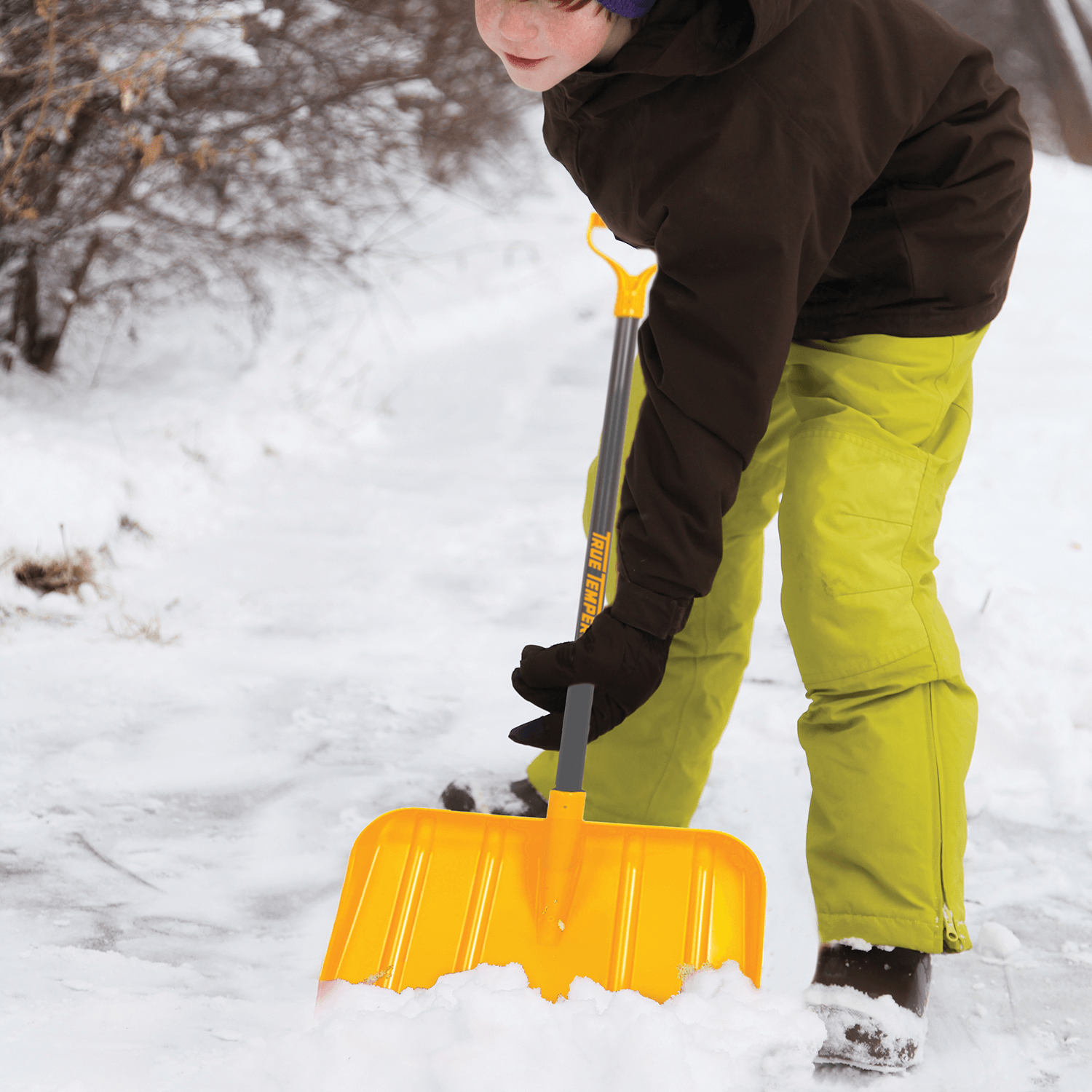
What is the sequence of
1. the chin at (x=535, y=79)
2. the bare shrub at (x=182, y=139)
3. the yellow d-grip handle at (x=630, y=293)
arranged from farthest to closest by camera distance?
the bare shrub at (x=182, y=139)
the yellow d-grip handle at (x=630, y=293)
the chin at (x=535, y=79)

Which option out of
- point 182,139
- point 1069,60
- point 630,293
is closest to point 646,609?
point 630,293

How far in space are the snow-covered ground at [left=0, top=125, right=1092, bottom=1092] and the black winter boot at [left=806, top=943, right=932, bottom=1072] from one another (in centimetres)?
5

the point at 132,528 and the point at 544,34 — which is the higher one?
the point at 544,34

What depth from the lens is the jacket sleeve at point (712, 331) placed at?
1.11 meters

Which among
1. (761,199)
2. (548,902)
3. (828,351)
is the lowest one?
(548,902)

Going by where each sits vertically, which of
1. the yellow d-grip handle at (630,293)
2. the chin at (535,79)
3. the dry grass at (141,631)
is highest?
the chin at (535,79)

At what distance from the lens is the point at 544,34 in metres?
1.14

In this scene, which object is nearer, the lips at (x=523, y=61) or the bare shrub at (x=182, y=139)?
the lips at (x=523, y=61)

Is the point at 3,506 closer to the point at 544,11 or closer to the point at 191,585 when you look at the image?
the point at 191,585

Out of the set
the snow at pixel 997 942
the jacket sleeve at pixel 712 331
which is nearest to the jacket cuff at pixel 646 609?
the jacket sleeve at pixel 712 331

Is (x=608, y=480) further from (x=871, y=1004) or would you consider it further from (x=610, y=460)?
(x=871, y=1004)

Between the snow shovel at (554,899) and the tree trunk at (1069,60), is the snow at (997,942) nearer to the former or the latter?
the snow shovel at (554,899)

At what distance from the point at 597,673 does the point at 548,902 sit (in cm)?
28

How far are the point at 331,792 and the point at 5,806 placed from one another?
51 centimetres
